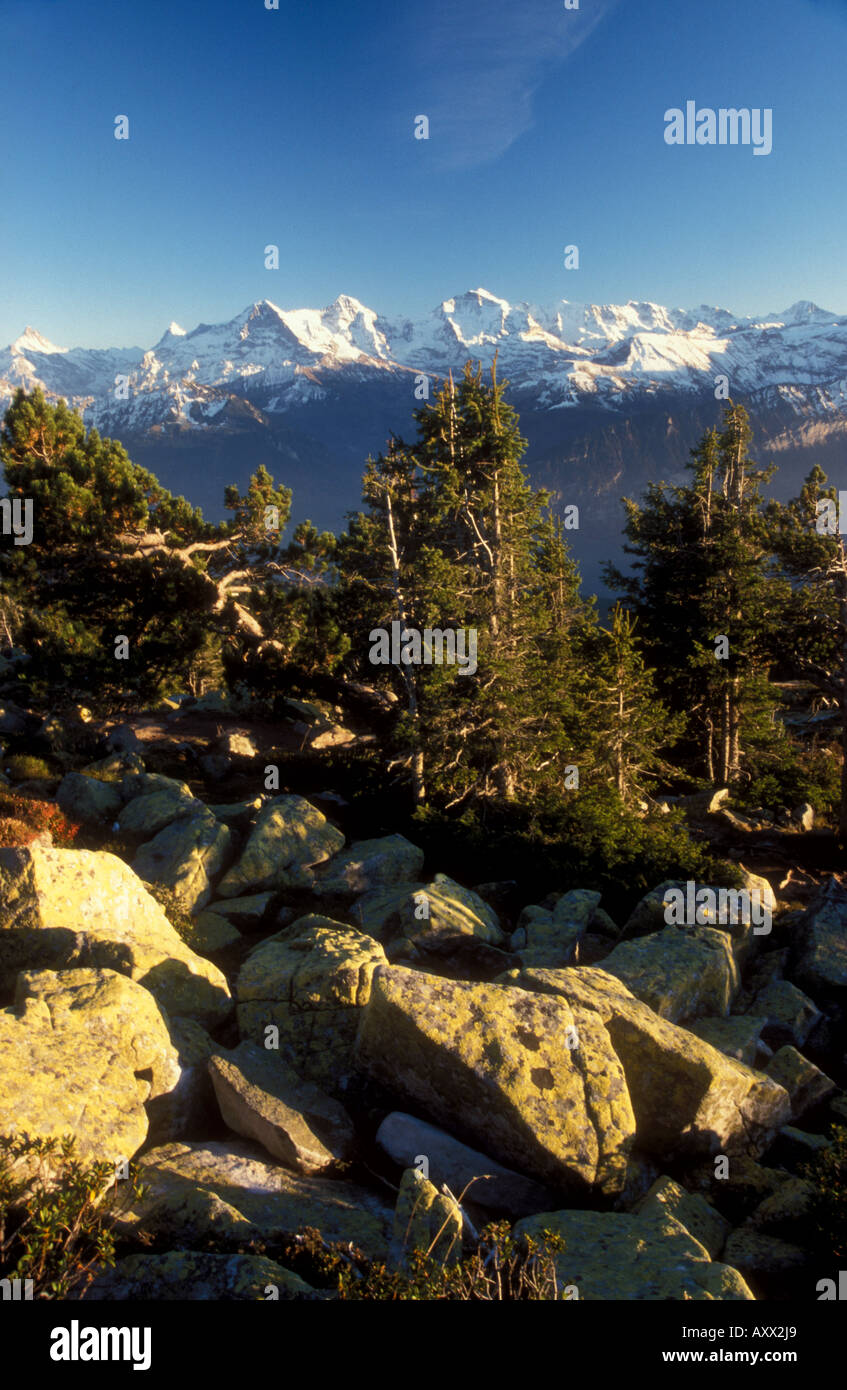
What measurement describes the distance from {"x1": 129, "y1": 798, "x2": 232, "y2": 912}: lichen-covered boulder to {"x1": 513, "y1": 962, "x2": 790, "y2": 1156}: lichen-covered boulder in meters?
8.80

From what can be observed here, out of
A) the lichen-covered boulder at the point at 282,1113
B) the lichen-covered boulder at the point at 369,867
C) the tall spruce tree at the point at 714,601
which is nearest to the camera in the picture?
the lichen-covered boulder at the point at 282,1113

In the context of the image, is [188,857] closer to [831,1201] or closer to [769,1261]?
[769,1261]

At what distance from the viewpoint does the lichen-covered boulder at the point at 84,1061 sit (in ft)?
22.9

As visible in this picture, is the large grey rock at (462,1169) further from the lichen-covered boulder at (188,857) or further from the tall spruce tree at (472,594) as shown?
the tall spruce tree at (472,594)

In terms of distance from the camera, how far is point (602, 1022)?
9.05m

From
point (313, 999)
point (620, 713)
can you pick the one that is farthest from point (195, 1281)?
point (620, 713)

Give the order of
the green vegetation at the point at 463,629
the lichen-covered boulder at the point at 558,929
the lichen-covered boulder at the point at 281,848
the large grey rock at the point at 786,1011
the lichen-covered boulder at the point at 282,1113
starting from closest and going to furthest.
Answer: the lichen-covered boulder at the point at 282,1113
the large grey rock at the point at 786,1011
the lichen-covered boulder at the point at 558,929
the lichen-covered boulder at the point at 281,848
the green vegetation at the point at 463,629

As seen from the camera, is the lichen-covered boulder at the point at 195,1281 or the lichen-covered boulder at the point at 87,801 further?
the lichen-covered boulder at the point at 87,801

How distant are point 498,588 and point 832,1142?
18.3 meters

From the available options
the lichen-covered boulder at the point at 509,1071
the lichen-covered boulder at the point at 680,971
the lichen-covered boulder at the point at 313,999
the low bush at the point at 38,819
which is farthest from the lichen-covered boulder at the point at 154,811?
the lichen-covered boulder at the point at 680,971

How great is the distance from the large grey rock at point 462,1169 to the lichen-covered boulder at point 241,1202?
0.62 metres

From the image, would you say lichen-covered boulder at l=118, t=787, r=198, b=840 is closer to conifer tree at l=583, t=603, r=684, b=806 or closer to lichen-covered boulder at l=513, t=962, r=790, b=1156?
lichen-covered boulder at l=513, t=962, r=790, b=1156
